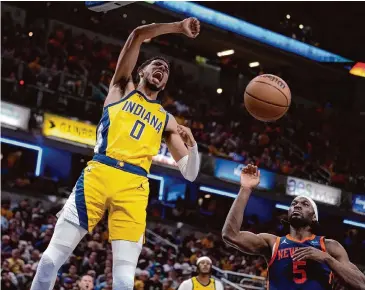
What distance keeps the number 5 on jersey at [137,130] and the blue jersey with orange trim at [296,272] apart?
4.90 ft

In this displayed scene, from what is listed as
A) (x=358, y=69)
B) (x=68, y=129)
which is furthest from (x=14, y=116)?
(x=358, y=69)

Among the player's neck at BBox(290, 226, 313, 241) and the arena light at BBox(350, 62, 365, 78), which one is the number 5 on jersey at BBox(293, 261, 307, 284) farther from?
the arena light at BBox(350, 62, 365, 78)

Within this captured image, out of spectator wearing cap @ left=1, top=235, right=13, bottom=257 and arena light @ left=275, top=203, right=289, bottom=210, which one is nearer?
spectator wearing cap @ left=1, top=235, right=13, bottom=257

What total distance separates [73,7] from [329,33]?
38.8 feet

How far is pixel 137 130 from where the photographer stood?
5.67 metres

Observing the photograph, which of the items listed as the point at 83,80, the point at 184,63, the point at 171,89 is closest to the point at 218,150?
the point at 171,89

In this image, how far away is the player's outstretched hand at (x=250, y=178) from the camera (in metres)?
5.64

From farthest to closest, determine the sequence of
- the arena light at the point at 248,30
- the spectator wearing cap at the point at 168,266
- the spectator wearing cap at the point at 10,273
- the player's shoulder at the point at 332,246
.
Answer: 1. the arena light at the point at 248,30
2. the spectator wearing cap at the point at 168,266
3. the spectator wearing cap at the point at 10,273
4. the player's shoulder at the point at 332,246

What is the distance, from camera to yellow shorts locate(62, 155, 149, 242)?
5.43 m

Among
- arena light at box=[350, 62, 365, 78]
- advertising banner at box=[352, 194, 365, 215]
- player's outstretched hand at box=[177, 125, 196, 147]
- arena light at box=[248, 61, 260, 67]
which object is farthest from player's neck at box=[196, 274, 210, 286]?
arena light at box=[350, 62, 365, 78]

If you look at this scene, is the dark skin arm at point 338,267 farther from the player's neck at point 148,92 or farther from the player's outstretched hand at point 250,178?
the player's neck at point 148,92

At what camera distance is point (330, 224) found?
29.0 m

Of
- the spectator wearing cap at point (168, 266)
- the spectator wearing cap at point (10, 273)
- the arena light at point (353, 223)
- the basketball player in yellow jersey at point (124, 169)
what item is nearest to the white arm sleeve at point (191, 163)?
the basketball player in yellow jersey at point (124, 169)

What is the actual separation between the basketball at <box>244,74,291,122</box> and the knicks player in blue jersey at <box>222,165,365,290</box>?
4.01ft
